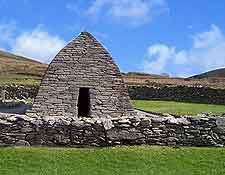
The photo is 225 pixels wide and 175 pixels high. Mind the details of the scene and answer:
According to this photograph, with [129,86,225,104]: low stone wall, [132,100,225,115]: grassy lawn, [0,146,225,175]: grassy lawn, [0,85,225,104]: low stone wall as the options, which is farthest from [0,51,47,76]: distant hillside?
[0,146,225,175]: grassy lawn

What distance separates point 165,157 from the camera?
15.6 meters

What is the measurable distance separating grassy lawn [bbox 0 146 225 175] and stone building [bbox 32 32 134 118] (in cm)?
503

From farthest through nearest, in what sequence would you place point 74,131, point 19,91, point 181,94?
point 181,94
point 19,91
point 74,131

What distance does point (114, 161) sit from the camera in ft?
49.7

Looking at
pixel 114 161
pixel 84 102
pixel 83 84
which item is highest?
pixel 83 84

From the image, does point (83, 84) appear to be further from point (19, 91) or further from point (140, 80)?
point (140, 80)

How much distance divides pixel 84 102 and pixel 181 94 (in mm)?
29666

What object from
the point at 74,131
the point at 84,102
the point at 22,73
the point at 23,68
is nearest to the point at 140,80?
the point at 22,73

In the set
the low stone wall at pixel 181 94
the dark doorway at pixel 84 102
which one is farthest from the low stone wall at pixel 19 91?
the dark doorway at pixel 84 102

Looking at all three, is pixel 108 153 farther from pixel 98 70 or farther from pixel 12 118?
pixel 98 70

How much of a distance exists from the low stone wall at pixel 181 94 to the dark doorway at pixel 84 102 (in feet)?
90.8

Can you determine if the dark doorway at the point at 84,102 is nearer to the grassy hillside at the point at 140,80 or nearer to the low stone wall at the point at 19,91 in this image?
the low stone wall at the point at 19,91

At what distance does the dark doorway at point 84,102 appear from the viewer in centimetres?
2189

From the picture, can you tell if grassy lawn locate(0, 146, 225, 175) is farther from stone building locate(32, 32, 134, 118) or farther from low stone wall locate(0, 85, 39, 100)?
low stone wall locate(0, 85, 39, 100)
